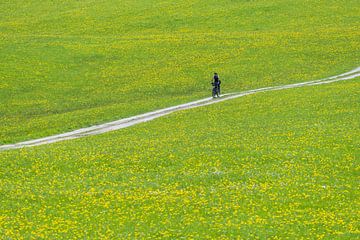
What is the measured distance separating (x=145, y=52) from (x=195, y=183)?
167 ft

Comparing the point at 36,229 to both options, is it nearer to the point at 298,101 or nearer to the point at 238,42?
the point at 298,101

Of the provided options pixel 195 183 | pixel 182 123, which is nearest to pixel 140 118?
pixel 182 123

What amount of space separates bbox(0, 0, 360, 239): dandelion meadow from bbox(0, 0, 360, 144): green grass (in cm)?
28

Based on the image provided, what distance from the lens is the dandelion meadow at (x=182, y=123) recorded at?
2755 centimetres

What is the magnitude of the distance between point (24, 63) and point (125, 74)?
11524mm

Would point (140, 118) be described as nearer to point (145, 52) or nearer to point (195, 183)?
point (195, 183)

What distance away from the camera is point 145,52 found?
81.6m

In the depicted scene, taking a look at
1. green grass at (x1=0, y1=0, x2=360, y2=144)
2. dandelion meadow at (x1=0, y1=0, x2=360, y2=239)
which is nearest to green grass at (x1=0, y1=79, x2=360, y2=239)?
dandelion meadow at (x1=0, y1=0, x2=360, y2=239)

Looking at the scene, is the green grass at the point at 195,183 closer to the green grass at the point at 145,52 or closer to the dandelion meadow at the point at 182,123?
the dandelion meadow at the point at 182,123

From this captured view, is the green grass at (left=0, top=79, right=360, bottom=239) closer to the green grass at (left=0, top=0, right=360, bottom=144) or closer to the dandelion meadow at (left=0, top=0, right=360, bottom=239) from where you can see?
the dandelion meadow at (left=0, top=0, right=360, bottom=239)

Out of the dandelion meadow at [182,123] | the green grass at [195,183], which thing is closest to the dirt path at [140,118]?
the dandelion meadow at [182,123]

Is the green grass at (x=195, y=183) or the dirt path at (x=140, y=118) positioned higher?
the green grass at (x=195, y=183)

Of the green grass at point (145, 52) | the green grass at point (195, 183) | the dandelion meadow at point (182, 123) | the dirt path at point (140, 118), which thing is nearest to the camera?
the green grass at point (195, 183)

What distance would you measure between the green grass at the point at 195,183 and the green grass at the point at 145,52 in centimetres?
1404
